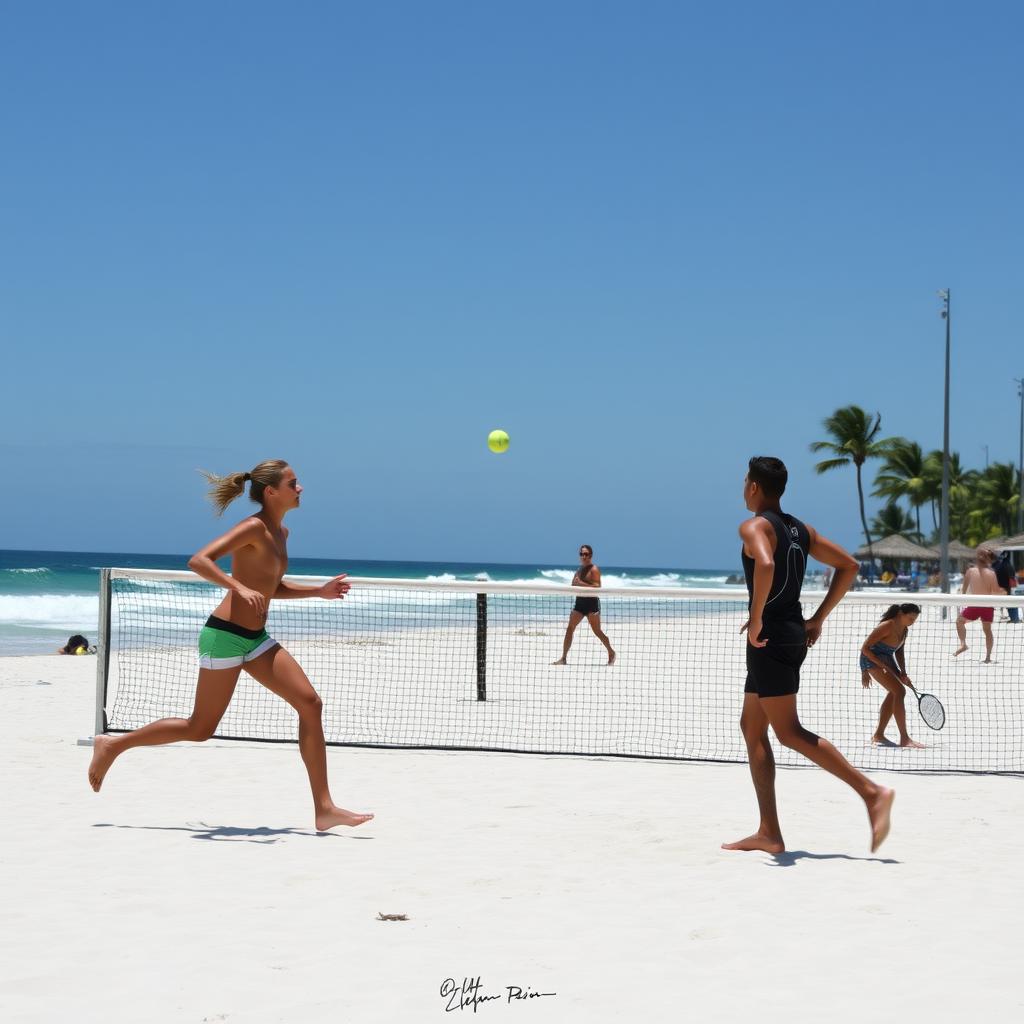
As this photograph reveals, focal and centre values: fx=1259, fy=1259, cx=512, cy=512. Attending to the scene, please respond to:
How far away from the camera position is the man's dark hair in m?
5.80

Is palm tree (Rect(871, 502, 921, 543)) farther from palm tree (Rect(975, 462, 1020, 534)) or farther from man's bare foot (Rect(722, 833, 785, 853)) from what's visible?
man's bare foot (Rect(722, 833, 785, 853))

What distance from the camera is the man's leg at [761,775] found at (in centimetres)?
587

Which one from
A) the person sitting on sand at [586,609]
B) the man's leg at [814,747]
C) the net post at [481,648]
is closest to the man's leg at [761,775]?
the man's leg at [814,747]

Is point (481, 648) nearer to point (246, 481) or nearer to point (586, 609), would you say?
point (586, 609)

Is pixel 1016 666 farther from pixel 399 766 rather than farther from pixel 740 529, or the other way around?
pixel 740 529

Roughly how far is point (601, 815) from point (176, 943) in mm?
3036

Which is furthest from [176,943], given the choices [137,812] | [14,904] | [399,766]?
[399,766]

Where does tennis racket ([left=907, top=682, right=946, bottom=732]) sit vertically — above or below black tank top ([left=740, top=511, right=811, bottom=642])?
below

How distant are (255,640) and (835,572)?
2826mm

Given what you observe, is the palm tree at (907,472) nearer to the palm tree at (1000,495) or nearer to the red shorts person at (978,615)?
the palm tree at (1000,495)

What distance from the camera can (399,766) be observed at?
860 cm

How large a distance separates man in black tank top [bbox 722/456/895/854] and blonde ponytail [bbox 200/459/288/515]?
7.69 ft

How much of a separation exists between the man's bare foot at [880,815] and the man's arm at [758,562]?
91 cm
